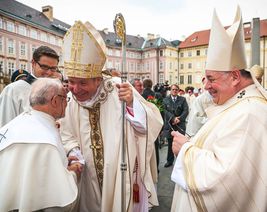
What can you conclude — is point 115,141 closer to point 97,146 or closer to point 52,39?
point 97,146

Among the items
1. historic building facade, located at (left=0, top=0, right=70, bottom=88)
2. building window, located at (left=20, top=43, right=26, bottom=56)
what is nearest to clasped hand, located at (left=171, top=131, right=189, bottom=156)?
historic building facade, located at (left=0, top=0, right=70, bottom=88)

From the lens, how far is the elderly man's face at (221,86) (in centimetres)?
186

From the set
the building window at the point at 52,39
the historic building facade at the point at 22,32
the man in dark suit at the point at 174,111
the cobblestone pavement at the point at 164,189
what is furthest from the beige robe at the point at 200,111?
the building window at the point at 52,39

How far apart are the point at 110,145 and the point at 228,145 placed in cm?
117

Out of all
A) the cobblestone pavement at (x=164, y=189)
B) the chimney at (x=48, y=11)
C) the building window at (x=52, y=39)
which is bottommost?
the cobblestone pavement at (x=164, y=189)

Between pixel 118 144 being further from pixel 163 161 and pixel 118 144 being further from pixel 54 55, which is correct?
pixel 163 161

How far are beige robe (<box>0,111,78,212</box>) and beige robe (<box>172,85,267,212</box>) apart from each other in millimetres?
858

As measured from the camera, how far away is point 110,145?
94.0 inches

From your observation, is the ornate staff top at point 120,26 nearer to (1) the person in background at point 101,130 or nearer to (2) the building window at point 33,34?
(1) the person in background at point 101,130

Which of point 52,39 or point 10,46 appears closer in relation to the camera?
point 10,46

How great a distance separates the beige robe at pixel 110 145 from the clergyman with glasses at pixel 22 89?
59cm

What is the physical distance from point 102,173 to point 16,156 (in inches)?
43.4

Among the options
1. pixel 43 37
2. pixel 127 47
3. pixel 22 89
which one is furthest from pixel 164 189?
pixel 127 47

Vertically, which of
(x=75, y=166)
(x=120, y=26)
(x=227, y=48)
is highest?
(x=120, y=26)
